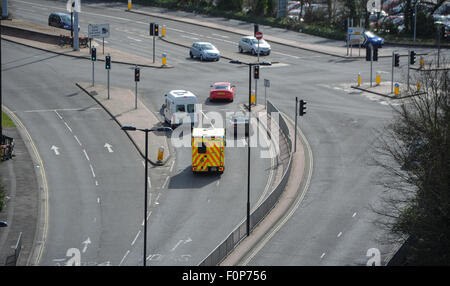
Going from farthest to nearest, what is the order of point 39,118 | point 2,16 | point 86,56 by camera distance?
point 2,16
point 86,56
point 39,118

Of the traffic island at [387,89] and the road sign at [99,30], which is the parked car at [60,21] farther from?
the traffic island at [387,89]

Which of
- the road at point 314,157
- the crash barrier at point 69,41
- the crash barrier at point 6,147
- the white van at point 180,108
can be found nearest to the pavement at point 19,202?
the crash barrier at point 6,147

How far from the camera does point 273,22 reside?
93250 mm

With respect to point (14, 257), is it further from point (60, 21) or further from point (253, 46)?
point (60, 21)

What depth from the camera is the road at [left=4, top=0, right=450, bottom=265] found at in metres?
35.3

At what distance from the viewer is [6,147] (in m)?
46.6

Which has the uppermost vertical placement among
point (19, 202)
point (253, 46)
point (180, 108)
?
point (253, 46)

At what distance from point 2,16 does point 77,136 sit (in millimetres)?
38223

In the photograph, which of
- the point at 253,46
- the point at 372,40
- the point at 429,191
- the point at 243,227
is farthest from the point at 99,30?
the point at 429,191

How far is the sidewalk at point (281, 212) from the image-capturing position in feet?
114

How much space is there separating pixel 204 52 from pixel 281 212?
119 feet

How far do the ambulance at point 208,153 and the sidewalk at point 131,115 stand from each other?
3127 mm
